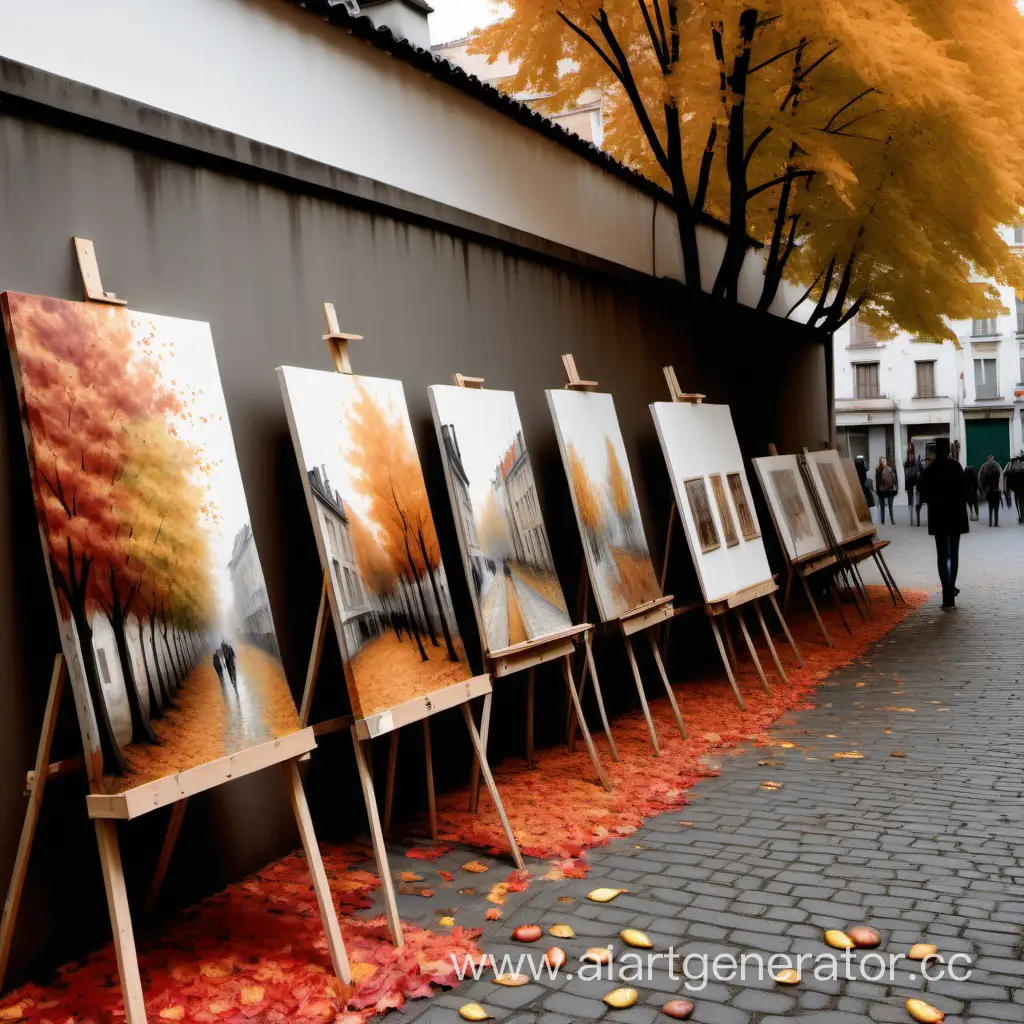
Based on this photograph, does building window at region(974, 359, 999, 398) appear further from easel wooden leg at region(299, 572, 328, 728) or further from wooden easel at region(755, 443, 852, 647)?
easel wooden leg at region(299, 572, 328, 728)

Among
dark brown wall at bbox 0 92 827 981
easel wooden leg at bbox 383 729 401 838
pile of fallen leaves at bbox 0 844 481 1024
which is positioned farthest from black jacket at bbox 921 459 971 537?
pile of fallen leaves at bbox 0 844 481 1024

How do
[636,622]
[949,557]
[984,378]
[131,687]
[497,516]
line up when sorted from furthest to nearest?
1. [984,378]
2. [949,557]
3. [636,622]
4. [497,516]
5. [131,687]

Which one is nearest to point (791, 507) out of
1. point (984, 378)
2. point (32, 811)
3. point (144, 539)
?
point (144, 539)

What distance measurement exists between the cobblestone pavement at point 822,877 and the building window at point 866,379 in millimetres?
35890

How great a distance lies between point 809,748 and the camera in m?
6.18

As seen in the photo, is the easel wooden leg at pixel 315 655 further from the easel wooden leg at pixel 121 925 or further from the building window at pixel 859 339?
the building window at pixel 859 339

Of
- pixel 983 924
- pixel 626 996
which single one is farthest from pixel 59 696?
pixel 983 924

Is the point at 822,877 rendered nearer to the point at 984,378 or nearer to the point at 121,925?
the point at 121,925

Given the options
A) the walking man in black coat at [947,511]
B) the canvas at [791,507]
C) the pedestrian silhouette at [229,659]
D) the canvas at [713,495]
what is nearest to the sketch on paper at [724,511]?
the canvas at [713,495]

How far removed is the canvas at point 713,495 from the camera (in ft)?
23.8

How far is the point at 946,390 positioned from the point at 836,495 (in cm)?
3205

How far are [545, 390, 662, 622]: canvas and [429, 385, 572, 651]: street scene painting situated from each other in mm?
439

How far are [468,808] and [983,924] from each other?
2488mm

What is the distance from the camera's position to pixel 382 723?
12.7 ft
